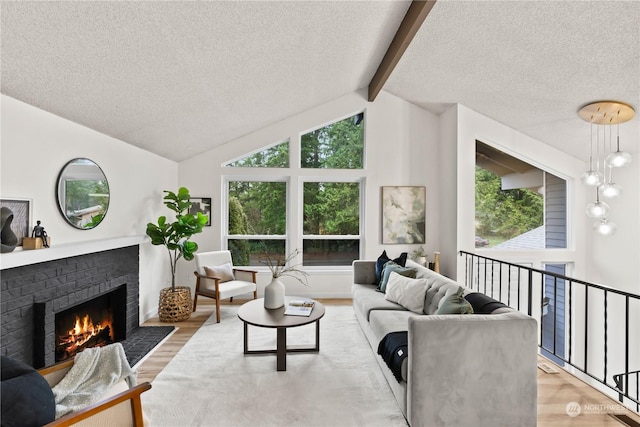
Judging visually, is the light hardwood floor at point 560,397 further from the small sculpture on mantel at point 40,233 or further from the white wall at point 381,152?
the white wall at point 381,152

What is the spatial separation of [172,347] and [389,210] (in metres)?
3.53

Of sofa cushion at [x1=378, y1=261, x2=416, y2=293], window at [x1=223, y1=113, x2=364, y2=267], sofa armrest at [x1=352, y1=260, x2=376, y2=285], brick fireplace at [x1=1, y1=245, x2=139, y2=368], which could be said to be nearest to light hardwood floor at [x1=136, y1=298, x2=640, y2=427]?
brick fireplace at [x1=1, y1=245, x2=139, y2=368]

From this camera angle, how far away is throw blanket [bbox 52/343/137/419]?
162 centimetres

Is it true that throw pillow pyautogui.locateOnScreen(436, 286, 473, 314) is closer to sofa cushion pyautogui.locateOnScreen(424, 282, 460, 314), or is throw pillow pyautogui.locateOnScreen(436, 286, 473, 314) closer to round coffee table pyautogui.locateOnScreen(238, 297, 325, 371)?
sofa cushion pyautogui.locateOnScreen(424, 282, 460, 314)

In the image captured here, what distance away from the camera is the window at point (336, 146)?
5.29 m

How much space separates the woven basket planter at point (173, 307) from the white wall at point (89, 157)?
0.78ft

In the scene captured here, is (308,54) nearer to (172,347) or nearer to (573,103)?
(573,103)

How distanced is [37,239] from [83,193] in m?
0.69

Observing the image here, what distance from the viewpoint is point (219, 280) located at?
411 cm

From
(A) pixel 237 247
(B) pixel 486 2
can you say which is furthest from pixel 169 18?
(A) pixel 237 247

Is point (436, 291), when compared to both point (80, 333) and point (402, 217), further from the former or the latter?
point (80, 333)

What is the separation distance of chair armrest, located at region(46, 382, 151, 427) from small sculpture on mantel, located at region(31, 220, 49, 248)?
1542mm

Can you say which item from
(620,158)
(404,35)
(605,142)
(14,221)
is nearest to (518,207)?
(605,142)

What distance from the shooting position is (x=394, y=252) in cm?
525
